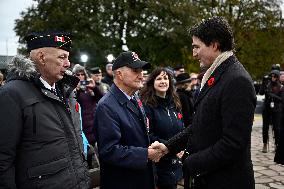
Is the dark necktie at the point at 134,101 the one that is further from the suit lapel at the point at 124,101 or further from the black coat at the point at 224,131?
the black coat at the point at 224,131

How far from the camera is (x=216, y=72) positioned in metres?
2.48

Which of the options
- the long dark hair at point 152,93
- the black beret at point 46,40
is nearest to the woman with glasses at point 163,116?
the long dark hair at point 152,93

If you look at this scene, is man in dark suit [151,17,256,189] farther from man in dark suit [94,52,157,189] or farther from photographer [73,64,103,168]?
photographer [73,64,103,168]

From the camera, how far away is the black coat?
88.9 inches

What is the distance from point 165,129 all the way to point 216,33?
1987mm

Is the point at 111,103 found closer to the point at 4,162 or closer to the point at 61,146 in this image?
the point at 61,146

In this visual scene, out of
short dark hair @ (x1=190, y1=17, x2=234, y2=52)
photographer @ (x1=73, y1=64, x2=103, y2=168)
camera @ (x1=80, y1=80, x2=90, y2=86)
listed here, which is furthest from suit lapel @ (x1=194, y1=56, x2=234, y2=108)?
camera @ (x1=80, y1=80, x2=90, y2=86)

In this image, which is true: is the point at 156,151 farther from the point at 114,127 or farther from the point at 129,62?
the point at 129,62

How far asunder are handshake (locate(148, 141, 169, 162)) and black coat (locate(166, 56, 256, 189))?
566 mm

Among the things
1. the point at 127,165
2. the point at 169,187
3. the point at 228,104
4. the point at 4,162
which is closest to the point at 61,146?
the point at 4,162

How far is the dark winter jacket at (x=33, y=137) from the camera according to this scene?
2.33 meters

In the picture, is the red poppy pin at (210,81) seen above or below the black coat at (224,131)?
above

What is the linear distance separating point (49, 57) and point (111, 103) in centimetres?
70

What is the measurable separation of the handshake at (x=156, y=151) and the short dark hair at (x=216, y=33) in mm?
1064
